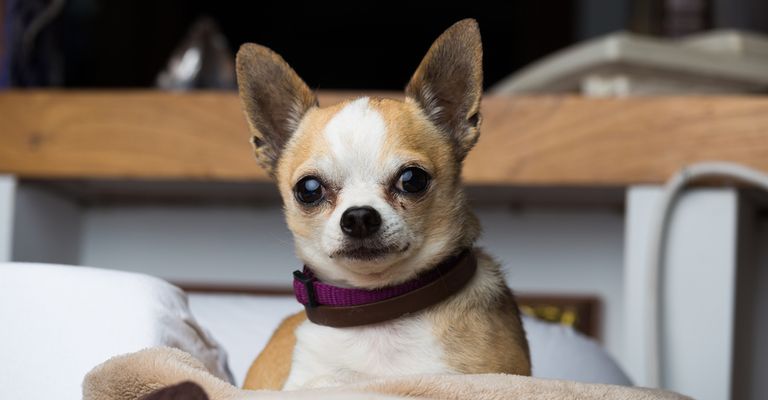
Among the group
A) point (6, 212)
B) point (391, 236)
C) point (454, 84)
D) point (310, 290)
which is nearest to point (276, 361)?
point (310, 290)

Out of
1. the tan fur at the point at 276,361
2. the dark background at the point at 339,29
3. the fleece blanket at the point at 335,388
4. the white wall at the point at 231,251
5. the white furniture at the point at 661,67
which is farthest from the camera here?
the dark background at the point at 339,29

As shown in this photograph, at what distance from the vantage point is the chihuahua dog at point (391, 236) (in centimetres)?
86

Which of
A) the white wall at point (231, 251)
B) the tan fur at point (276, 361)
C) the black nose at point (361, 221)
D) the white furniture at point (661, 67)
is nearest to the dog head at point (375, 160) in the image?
the black nose at point (361, 221)

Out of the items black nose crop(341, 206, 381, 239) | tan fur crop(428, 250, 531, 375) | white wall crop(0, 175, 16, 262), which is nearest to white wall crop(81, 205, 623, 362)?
white wall crop(0, 175, 16, 262)

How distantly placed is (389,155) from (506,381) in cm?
25

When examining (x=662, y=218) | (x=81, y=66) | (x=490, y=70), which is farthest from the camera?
(x=490, y=70)

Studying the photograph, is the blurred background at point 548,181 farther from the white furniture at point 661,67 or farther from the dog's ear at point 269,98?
the dog's ear at point 269,98

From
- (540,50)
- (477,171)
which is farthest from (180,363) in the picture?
(540,50)

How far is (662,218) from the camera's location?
164 centimetres

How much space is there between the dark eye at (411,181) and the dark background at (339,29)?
4.59ft

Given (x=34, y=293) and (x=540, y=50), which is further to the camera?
(x=540, y=50)

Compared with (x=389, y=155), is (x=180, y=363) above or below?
below

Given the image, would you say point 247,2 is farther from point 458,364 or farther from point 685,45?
point 458,364

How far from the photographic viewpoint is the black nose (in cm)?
82
